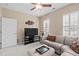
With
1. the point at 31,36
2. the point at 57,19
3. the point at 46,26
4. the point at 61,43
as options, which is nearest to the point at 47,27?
the point at 46,26

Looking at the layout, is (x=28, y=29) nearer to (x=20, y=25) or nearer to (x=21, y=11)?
(x=20, y=25)

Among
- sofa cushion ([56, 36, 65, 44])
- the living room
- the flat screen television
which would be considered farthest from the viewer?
sofa cushion ([56, 36, 65, 44])

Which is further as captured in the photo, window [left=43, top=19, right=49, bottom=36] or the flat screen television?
the flat screen television

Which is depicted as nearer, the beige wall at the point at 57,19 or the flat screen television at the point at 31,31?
the beige wall at the point at 57,19

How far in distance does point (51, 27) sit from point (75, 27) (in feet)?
2.05

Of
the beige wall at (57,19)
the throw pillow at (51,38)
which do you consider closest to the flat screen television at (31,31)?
the beige wall at (57,19)

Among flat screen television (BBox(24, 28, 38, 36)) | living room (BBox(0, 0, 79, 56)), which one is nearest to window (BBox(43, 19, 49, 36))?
living room (BBox(0, 0, 79, 56))

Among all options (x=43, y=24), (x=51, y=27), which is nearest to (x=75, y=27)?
(x=51, y=27)

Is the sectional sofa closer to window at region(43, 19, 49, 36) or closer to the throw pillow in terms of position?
the throw pillow

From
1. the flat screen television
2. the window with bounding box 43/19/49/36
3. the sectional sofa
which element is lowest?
the sectional sofa

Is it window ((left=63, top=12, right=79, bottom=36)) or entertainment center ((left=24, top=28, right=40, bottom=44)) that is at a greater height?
window ((left=63, top=12, right=79, bottom=36))

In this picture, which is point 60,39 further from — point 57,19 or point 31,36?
point 31,36

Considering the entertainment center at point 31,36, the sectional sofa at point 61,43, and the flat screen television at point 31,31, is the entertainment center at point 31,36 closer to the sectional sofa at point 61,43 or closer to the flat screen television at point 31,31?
the flat screen television at point 31,31

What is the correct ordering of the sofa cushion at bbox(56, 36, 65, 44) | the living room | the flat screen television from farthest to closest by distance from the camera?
the sofa cushion at bbox(56, 36, 65, 44), the flat screen television, the living room
